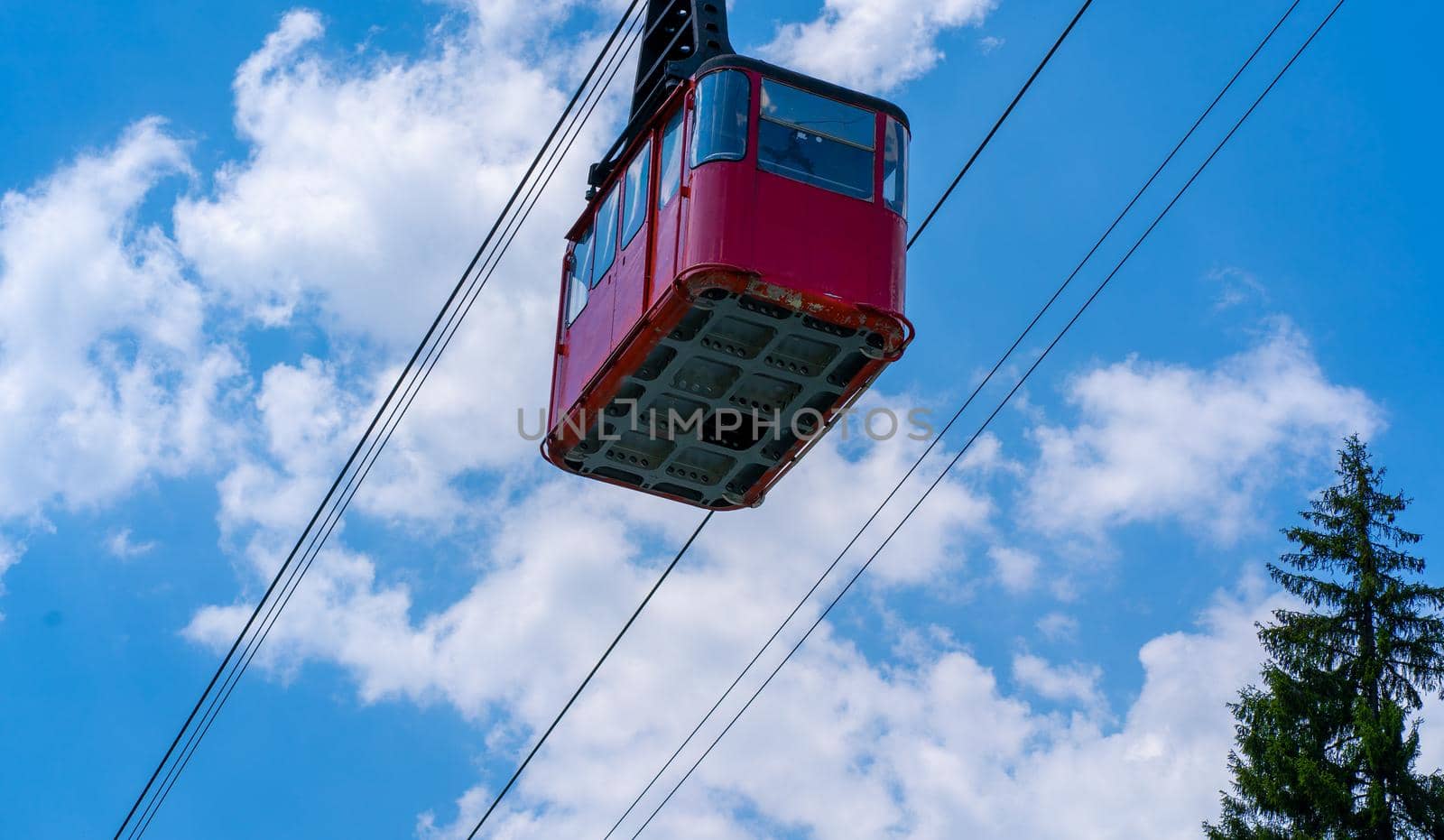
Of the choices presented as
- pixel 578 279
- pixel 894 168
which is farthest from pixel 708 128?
pixel 578 279

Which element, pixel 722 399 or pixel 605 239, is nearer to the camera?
pixel 722 399

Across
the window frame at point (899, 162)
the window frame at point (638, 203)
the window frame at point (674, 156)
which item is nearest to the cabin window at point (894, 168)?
the window frame at point (899, 162)

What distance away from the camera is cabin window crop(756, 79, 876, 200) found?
14156 mm

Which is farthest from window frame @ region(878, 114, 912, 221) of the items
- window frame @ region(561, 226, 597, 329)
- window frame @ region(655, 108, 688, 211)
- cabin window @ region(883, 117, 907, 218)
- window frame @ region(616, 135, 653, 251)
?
window frame @ region(561, 226, 597, 329)

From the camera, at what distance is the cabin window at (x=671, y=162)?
14414mm

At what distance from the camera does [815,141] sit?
1434 cm

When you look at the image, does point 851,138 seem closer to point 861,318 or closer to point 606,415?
point 861,318

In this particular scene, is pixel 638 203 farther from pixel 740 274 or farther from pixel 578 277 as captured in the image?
pixel 740 274

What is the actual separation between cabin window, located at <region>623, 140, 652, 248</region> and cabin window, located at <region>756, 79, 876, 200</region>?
4.31ft

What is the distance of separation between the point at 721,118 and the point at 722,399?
242 cm

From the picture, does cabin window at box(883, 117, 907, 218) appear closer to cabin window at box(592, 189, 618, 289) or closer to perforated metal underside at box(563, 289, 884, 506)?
perforated metal underside at box(563, 289, 884, 506)

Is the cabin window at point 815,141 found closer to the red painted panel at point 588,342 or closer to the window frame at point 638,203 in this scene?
the window frame at point 638,203

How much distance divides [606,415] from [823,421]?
1.88 m

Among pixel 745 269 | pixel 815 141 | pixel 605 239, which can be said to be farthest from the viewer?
pixel 605 239
